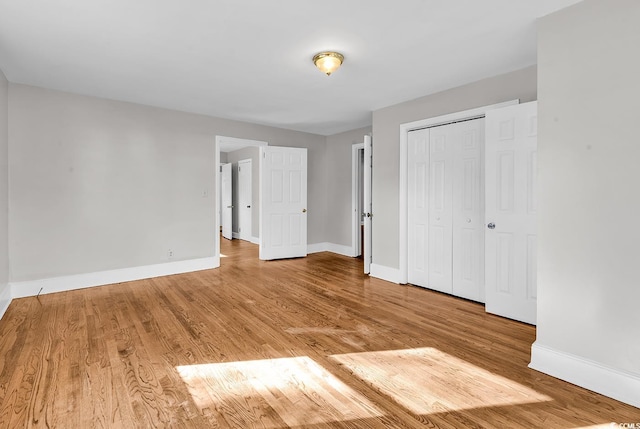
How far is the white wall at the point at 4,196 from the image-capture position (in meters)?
3.37

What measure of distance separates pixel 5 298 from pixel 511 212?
212 inches

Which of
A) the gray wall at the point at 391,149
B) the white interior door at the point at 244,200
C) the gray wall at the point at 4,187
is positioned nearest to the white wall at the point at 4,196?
the gray wall at the point at 4,187

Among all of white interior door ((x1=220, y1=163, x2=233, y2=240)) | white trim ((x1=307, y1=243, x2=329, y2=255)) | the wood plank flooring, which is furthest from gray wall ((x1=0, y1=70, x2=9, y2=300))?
white interior door ((x1=220, y1=163, x2=233, y2=240))

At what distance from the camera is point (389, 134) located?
4.56m

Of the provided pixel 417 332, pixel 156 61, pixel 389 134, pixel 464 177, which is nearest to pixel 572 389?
pixel 417 332

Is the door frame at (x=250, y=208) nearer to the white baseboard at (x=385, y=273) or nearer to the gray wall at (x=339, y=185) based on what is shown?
the gray wall at (x=339, y=185)

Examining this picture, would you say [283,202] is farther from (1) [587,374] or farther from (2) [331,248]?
(1) [587,374]

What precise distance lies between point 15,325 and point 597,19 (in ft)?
17.2

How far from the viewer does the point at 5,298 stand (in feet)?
11.3

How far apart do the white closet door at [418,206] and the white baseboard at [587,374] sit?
6.51 ft

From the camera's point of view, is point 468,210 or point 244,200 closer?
point 468,210

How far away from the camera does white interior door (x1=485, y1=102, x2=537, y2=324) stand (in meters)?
2.97

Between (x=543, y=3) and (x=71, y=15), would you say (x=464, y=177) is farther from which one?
(x=71, y=15)

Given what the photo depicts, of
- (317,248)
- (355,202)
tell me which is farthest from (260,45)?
(317,248)
